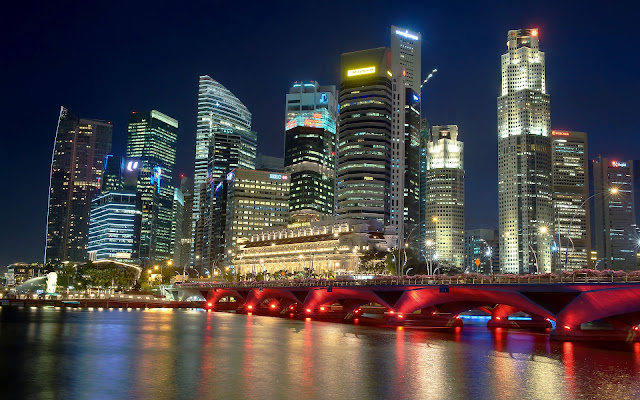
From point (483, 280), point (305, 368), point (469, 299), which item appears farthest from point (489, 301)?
point (305, 368)

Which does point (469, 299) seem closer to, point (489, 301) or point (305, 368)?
point (489, 301)

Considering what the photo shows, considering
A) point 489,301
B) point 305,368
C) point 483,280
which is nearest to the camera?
point 305,368

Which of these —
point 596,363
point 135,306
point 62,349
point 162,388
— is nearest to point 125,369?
point 162,388

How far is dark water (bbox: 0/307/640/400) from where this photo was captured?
34.0 metres

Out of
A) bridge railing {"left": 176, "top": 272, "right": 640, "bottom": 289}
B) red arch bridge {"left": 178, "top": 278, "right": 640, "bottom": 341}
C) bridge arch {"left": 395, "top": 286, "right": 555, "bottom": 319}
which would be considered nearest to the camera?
red arch bridge {"left": 178, "top": 278, "right": 640, "bottom": 341}

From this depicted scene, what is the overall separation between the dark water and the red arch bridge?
13.8 ft

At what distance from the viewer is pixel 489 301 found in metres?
79.1

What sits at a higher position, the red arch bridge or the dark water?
the red arch bridge

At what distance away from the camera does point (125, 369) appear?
4175 centimetres

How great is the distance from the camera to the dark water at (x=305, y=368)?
111ft

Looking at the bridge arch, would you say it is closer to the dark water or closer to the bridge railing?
the bridge railing

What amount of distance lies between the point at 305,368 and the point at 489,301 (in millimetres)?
42843

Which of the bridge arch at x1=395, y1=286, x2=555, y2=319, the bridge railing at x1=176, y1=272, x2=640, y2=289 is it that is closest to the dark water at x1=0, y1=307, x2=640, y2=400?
the bridge arch at x1=395, y1=286, x2=555, y2=319

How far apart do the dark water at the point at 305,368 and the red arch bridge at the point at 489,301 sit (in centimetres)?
420
